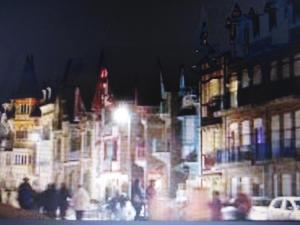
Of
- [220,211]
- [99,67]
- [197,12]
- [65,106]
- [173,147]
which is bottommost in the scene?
[220,211]

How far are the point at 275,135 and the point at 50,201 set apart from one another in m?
1.43

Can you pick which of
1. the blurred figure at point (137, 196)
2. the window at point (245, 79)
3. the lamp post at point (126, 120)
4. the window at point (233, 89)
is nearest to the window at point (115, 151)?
the lamp post at point (126, 120)

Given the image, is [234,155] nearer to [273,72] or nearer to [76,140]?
[273,72]

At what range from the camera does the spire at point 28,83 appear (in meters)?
3.85

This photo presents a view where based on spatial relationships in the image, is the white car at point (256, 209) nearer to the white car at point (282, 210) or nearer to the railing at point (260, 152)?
the white car at point (282, 210)

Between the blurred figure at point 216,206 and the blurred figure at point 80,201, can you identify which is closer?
the blurred figure at point 216,206

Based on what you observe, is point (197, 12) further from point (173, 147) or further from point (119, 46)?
point (173, 147)

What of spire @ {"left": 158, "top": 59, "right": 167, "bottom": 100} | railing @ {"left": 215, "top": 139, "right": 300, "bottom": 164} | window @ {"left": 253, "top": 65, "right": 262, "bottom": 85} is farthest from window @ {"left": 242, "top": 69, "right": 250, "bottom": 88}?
spire @ {"left": 158, "top": 59, "right": 167, "bottom": 100}

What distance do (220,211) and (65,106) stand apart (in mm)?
1149

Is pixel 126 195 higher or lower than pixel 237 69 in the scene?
lower

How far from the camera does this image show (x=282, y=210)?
3.53 meters

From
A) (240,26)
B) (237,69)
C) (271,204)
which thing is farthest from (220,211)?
(240,26)

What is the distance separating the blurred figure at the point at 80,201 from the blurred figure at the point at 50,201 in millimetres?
125

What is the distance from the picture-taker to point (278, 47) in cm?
361
